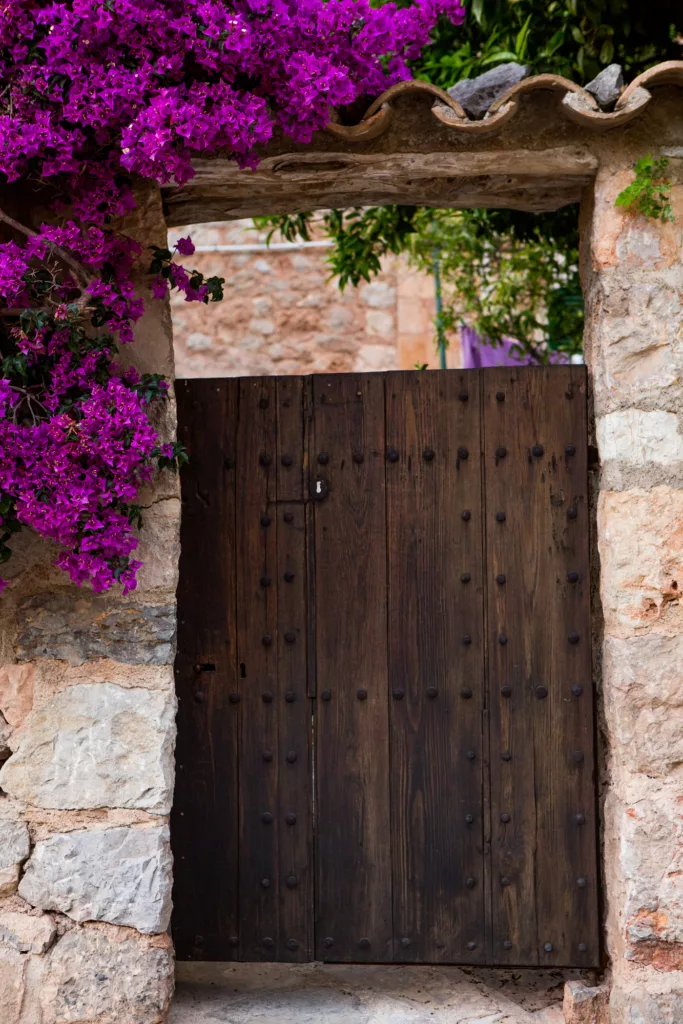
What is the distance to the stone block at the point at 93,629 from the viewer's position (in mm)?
2602

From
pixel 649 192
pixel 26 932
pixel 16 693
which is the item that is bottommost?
pixel 26 932

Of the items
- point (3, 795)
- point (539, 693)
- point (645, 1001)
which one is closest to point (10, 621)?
point (3, 795)

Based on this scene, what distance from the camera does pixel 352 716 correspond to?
2.81m

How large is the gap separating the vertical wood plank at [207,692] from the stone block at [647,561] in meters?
1.04

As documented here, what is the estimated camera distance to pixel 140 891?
253 centimetres

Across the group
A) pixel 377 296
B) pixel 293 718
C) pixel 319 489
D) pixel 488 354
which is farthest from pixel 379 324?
pixel 293 718

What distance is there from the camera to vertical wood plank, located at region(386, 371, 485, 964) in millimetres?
2781

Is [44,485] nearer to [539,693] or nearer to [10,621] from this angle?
[10,621]

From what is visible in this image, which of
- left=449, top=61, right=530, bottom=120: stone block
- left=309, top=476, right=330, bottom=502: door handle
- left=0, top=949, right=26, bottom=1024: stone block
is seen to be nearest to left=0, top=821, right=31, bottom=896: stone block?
left=0, top=949, right=26, bottom=1024: stone block

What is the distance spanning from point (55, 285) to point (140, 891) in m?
1.49

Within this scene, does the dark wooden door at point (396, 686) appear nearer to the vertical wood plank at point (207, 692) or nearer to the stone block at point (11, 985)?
the vertical wood plank at point (207, 692)

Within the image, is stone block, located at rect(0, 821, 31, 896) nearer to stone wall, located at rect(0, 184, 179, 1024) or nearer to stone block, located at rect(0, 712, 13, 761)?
stone wall, located at rect(0, 184, 179, 1024)

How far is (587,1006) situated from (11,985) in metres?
1.44

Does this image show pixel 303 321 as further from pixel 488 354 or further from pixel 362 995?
pixel 362 995
